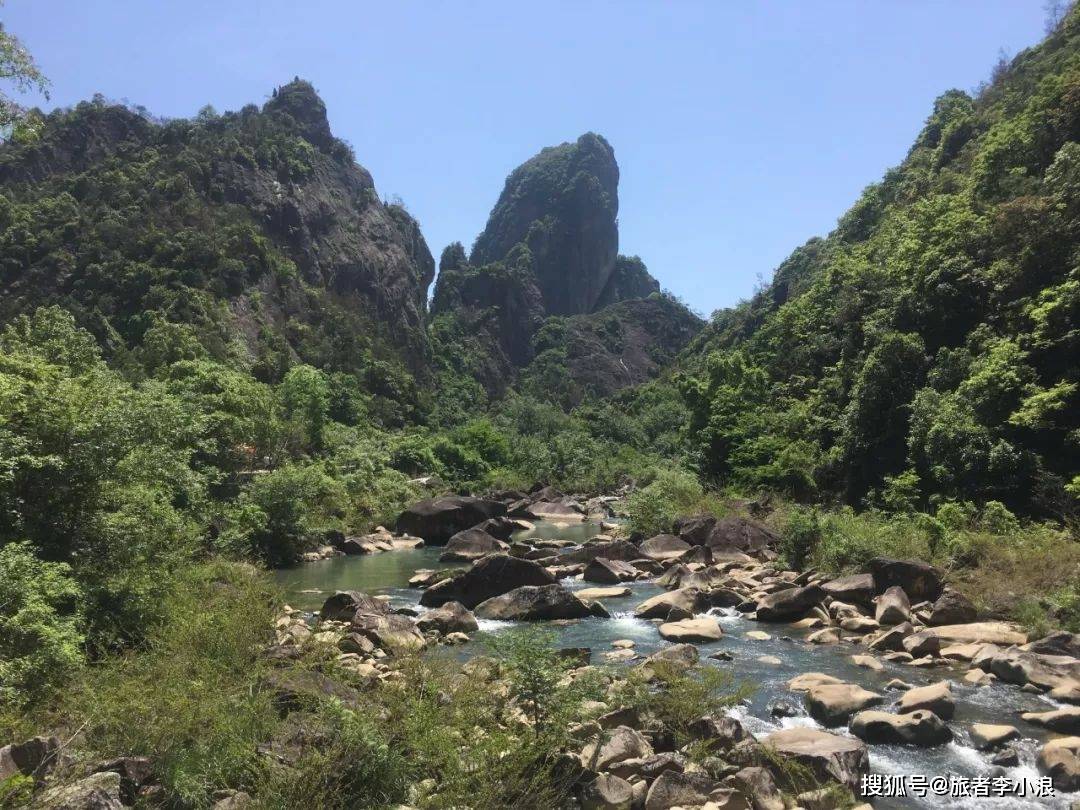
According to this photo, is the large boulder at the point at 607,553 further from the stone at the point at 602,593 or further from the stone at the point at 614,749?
the stone at the point at 614,749

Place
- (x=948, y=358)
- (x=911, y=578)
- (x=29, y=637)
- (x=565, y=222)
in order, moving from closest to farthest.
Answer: (x=29, y=637)
(x=911, y=578)
(x=948, y=358)
(x=565, y=222)

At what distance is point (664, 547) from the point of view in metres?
23.0

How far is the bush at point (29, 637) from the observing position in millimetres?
7672

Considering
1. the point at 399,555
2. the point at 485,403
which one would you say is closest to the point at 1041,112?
the point at 399,555

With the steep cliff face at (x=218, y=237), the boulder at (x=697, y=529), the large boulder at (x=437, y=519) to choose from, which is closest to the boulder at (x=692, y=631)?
the boulder at (x=697, y=529)

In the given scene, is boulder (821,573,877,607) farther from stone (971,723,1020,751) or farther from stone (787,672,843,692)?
stone (971,723,1020,751)

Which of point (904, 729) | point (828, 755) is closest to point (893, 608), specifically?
point (904, 729)

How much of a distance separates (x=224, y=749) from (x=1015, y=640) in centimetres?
1193

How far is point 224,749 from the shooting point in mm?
7145

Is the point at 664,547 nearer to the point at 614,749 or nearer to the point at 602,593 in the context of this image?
the point at 602,593

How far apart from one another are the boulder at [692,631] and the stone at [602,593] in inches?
135

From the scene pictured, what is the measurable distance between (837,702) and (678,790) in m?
3.44

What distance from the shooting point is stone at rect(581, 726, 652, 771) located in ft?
26.3

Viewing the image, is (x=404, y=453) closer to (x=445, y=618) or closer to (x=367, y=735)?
(x=445, y=618)
